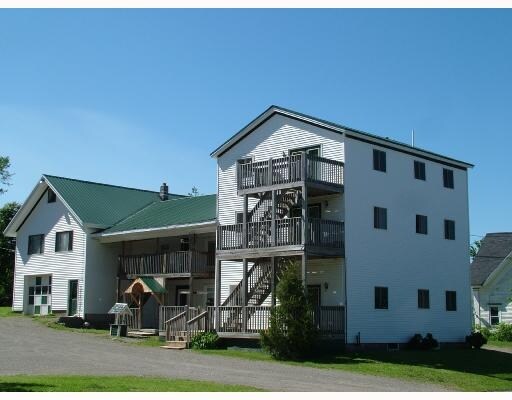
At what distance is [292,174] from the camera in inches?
1267

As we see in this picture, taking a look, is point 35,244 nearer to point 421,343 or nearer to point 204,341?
point 204,341

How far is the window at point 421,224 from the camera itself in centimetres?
3691

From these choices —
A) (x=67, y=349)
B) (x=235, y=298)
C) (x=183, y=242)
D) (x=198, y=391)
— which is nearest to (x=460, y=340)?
(x=235, y=298)

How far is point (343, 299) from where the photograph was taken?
32.6m

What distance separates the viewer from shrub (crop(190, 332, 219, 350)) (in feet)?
106

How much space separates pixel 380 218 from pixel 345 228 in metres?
2.61

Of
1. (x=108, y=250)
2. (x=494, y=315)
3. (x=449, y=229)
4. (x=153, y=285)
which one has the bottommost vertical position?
(x=494, y=315)

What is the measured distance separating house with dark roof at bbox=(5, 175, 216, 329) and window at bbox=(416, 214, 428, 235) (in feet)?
33.1

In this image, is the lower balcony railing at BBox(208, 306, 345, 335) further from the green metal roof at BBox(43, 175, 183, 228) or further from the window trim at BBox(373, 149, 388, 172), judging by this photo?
the green metal roof at BBox(43, 175, 183, 228)

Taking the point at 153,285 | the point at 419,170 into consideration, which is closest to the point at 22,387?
the point at 153,285

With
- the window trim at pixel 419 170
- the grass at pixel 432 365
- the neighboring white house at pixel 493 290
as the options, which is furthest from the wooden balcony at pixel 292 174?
the neighboring white house at pixel 493 290

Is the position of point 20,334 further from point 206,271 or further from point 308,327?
point 308,327

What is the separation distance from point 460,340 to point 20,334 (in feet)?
68.1

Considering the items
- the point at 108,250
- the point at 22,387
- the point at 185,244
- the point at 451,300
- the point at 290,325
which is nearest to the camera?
the point at 22,387
